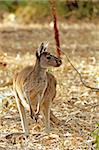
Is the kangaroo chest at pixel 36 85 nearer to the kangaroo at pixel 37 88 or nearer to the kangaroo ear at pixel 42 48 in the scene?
the kangaroo at pixel 37 88

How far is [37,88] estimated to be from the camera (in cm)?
556

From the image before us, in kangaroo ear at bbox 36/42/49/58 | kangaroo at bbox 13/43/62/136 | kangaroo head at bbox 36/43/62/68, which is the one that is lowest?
kangaroo at bbox 13/43/62/136

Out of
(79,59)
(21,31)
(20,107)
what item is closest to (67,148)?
(20,107)

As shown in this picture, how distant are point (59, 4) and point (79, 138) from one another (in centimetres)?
1003

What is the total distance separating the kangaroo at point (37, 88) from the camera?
5477 mm

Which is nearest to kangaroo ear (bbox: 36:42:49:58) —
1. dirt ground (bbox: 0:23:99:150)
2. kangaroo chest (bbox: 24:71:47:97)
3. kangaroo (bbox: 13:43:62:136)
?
kangaroo (bbox: 13:43:62:136)

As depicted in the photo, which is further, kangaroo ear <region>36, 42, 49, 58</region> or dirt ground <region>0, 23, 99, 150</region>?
kangaroo ear <region>36, 42, 49, 58</region>

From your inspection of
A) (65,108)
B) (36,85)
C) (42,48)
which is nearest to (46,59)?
(42,48)

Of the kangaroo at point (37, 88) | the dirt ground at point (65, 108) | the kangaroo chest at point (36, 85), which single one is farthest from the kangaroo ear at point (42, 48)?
the dirt ground at point (65, 108)

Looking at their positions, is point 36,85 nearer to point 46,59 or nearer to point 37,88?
point 37,88

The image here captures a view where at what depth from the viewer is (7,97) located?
Answer: 675 centimetres

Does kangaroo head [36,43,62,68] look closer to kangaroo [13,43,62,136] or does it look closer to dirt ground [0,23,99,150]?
kangaroo [13,43,62,136]

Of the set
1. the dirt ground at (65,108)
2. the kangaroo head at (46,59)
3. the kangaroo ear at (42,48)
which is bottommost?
the dirt ground at (65,108)

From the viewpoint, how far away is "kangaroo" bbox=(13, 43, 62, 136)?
5477 millimetres
